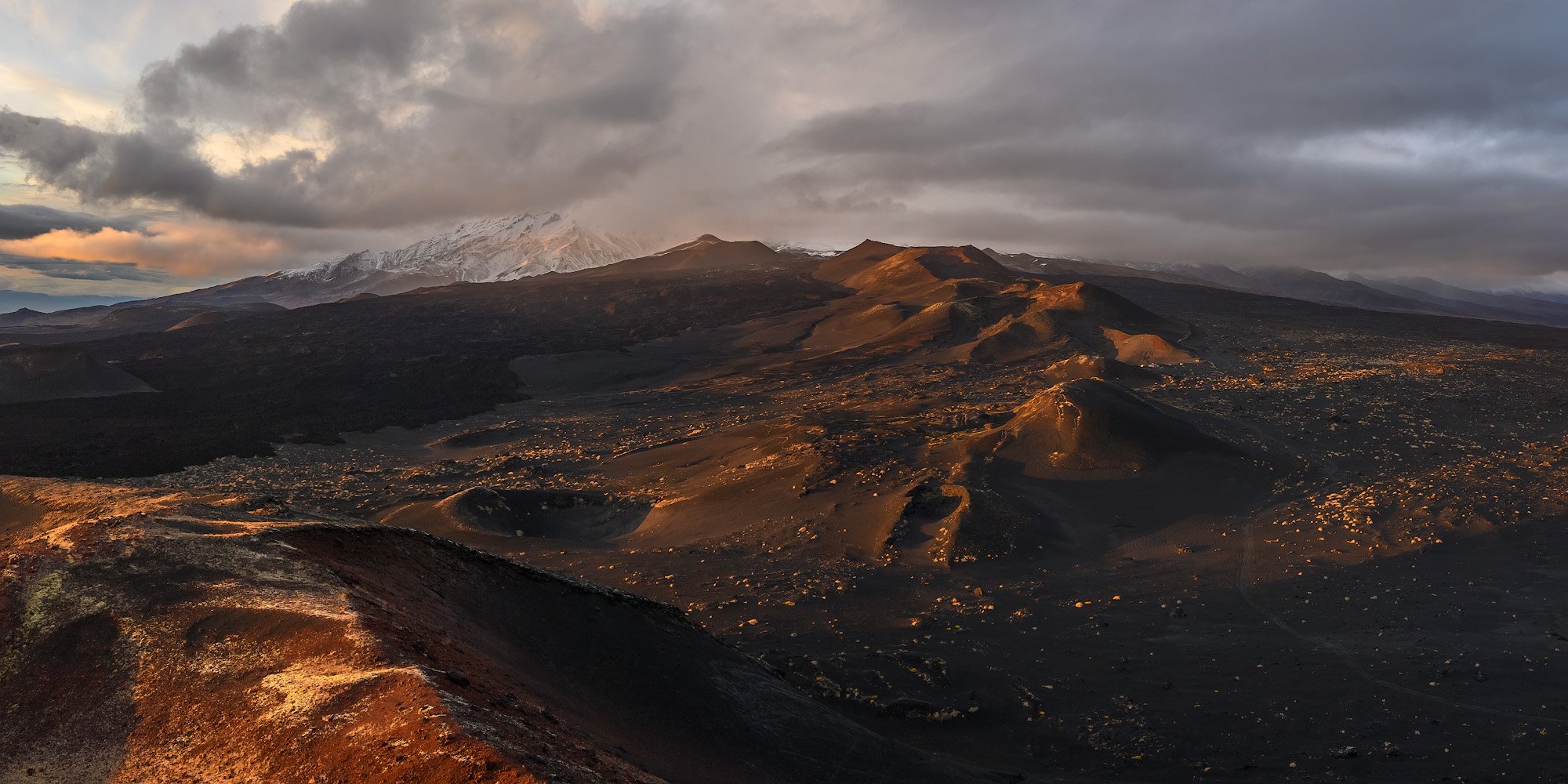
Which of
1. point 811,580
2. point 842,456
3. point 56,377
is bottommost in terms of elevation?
point 811,580

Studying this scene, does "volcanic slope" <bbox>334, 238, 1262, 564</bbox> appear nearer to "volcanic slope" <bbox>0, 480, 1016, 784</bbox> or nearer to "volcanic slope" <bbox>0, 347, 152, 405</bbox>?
"volcanic slope" <bbox>0, 480, 1016, 784</bbox>

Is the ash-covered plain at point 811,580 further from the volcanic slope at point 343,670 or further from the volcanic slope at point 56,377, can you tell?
the volcanic slope at point 56,377

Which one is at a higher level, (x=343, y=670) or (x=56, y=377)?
(x=56, y=377)

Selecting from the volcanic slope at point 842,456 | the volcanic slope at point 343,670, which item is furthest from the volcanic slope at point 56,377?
the volcanic slope at point 343,670

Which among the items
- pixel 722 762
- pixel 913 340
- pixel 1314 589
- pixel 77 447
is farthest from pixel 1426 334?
pixel 77 447

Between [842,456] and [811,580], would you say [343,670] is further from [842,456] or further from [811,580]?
[842,456]

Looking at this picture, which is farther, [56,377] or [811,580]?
[56,377]

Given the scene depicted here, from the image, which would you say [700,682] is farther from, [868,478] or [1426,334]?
[1426,334]

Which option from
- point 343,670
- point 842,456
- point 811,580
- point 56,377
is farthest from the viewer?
point 56,377

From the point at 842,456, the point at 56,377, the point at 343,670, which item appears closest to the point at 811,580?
the point at 842,456
